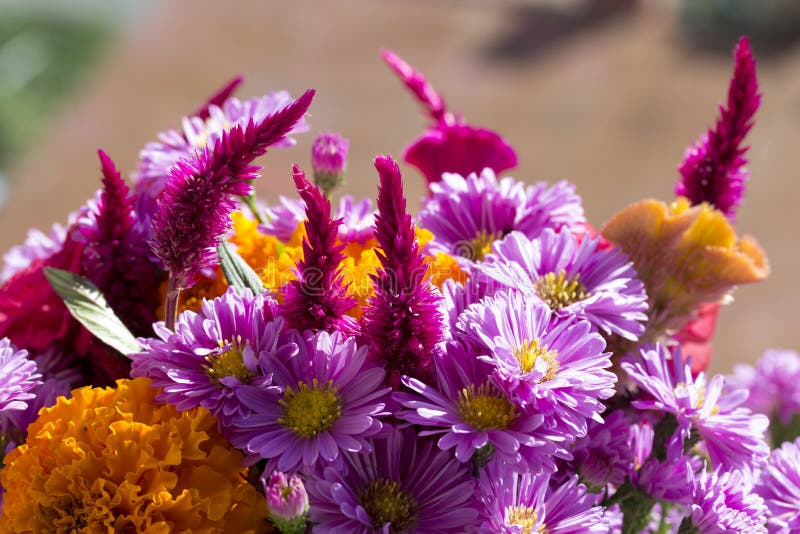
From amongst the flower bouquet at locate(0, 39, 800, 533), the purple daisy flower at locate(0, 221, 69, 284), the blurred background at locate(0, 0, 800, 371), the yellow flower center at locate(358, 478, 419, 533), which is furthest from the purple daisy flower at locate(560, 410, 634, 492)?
the blurred background at locate(0, 0, 800, 371)

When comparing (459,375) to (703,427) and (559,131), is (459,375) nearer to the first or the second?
(703,427)

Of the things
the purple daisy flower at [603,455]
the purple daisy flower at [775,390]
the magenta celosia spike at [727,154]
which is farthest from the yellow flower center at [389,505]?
the purple daisy flower at [775,390]

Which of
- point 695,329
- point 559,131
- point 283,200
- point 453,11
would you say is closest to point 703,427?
point 695,329

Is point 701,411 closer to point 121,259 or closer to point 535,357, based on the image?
point 535,357

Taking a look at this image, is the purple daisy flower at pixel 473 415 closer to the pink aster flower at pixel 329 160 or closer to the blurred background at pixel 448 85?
the pink aster flower at pixel 329 160

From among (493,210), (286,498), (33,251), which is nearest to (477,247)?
(493,210)

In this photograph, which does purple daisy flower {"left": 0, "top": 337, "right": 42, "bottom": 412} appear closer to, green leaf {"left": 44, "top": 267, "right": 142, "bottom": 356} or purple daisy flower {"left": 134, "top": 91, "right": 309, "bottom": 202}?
green leaf {"left": 44, "top": 267, "right": 142, "bottom": 356}
